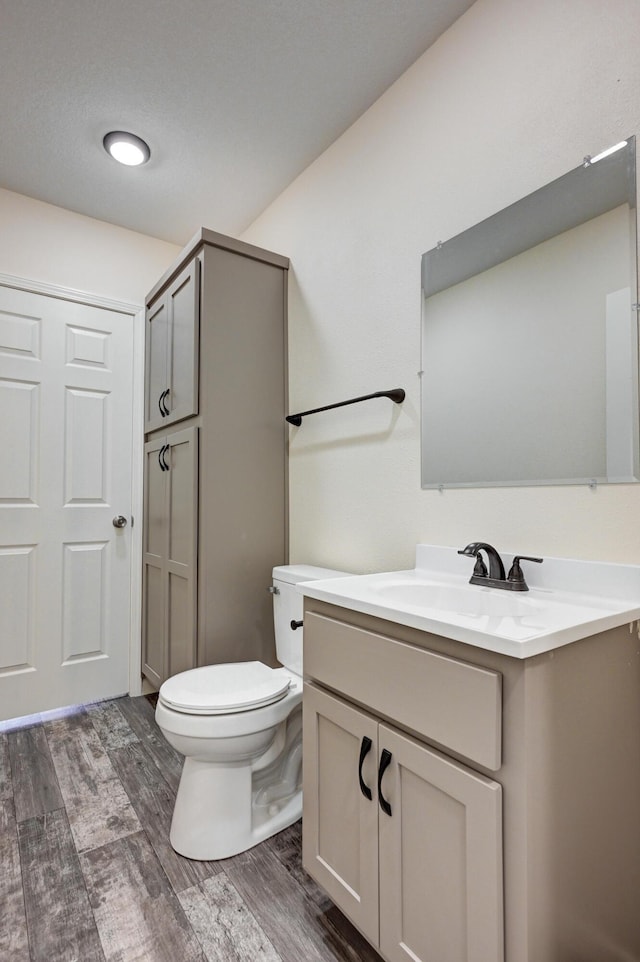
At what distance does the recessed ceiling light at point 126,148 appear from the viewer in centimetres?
198

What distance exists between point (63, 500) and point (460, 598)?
2.03 m

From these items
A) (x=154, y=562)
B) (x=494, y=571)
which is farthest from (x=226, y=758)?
(x=154, y=562)

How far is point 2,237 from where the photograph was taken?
90.9 inches

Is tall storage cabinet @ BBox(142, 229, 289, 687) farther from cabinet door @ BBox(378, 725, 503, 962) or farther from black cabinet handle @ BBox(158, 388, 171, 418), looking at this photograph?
cabinet door @ BBox(378, 725, 503, 962)

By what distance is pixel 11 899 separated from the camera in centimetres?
128

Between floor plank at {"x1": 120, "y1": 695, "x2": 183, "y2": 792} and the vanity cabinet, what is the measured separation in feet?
3.19

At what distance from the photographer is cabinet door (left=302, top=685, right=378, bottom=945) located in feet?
3.39

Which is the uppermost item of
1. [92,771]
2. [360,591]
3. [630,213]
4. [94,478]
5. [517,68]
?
[517,68]

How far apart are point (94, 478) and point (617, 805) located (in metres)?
2.44

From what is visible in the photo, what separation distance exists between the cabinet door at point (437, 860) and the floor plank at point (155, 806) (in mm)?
623

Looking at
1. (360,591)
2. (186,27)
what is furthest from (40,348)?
(360,591)

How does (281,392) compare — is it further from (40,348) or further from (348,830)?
(348,830)

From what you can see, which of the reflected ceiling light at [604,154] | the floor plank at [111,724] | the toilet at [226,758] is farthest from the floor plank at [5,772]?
the reflected ceiling light at [604,154]

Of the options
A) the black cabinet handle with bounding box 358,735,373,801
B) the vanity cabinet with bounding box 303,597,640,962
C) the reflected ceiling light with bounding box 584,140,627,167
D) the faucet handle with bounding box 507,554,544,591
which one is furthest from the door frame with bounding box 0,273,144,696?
the reflected ceiling light with bounding box 584,140,627,167
